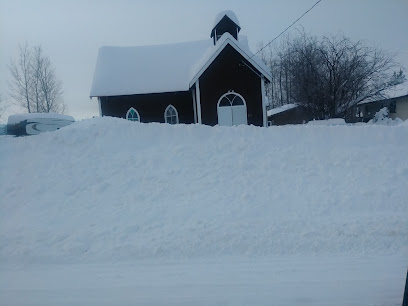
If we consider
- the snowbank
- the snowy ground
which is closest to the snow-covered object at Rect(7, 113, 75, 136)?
the snowbank

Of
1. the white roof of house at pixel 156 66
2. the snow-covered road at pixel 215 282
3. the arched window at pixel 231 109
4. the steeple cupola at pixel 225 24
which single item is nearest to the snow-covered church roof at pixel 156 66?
the white roof of house at pixel 156 66

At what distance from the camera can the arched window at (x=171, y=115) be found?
843 inches

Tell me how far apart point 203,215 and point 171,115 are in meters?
14.3

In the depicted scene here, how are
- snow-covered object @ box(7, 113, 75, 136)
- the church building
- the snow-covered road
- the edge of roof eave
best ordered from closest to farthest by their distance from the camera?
the snow-covered road, snow-covered object @ box(7, 113, 75, 136), the edge of roof eave, the church building

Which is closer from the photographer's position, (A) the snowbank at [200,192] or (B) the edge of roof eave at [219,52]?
(A) the snowbank at [200,192]

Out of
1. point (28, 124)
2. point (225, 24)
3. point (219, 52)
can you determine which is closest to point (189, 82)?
point (219, 52)

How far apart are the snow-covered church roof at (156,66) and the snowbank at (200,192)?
8472 millimetres

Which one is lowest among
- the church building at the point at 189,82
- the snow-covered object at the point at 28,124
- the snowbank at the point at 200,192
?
the snowbank at the point at 200,192

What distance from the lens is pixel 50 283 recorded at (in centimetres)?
535

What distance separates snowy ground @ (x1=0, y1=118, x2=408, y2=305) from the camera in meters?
4.98

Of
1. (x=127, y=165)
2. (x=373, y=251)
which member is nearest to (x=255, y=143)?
(x=127, y=165)

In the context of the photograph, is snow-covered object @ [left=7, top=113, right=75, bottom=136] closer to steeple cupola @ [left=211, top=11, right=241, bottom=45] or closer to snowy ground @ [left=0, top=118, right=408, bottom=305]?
snowy ground @ [left=0, top=118, right=408, bottom=305]

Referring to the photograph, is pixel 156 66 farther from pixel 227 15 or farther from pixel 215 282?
pixel 215 282

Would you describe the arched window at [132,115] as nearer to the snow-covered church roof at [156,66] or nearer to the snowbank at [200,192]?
the snow-covered church roof at [156,66]
